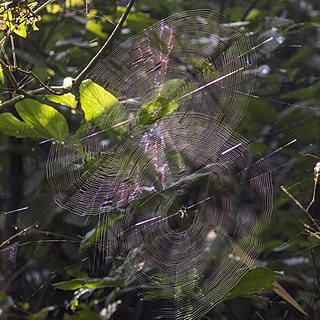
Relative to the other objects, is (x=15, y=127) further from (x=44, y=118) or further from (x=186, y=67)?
(x=186, y=67)

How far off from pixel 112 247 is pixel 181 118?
270 mm

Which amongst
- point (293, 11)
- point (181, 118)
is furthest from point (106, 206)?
point (293, 11)

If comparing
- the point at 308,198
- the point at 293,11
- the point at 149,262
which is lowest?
the point at 308,198

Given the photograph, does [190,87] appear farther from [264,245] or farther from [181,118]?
[264,245]

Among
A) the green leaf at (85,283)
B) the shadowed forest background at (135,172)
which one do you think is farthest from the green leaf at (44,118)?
the green leaf at (85,283)

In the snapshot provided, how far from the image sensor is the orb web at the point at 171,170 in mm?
1268

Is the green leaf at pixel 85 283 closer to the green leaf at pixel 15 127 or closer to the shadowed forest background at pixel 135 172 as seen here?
the shadowed forest background at pixel 135 172

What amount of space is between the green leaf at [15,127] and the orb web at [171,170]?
0.06 meters

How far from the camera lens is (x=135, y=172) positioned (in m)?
1.30

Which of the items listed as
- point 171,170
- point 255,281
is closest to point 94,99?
point 171,170

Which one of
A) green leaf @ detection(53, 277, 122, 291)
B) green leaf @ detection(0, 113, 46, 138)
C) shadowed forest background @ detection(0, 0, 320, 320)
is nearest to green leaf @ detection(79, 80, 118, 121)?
shadowed forest background @ detection(0, 0, 320, 320)

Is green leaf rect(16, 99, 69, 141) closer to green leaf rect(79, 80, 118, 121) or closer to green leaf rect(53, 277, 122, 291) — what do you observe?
green leaf rect(79, 80, 118, 121)

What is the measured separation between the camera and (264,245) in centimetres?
148

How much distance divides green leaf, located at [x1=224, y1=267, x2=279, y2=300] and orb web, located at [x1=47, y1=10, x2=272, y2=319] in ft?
0.04
